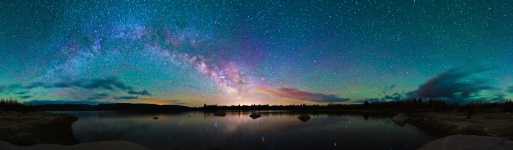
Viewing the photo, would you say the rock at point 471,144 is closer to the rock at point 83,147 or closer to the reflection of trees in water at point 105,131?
the rock at point 83,147

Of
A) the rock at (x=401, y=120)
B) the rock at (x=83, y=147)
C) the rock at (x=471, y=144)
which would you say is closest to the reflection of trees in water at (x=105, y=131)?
the rock at (x=83, y=147)

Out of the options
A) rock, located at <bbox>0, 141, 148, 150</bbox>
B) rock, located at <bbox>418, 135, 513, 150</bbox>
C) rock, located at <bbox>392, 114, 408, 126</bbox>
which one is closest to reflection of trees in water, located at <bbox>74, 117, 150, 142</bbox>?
rock, located at <bbox>0, 141, 148, 150</bbox>

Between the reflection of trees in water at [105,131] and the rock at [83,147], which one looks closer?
the rock at [83,147]

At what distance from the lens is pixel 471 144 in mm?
18000

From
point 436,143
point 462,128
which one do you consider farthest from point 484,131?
point 436,143

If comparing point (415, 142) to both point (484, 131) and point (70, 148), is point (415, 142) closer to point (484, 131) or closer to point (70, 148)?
point (484, 131)

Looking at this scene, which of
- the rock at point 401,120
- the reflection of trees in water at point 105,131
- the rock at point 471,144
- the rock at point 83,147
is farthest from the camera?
the rock at point 401,120

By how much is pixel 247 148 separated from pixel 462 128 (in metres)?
23.0

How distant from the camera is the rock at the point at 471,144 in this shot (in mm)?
17050

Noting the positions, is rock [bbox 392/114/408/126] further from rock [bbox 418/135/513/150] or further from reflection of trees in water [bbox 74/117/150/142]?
reflection of trees in water [bbox 74/117/150/142]

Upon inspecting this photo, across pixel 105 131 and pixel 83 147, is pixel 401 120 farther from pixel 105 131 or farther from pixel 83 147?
pixel 83 147

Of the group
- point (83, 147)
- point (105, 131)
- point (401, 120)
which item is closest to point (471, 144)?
point (83, 147)

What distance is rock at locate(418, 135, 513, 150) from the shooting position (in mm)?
17050

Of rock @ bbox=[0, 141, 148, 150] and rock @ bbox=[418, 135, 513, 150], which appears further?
rock @ bbox=[0, 141, 148, 150]
